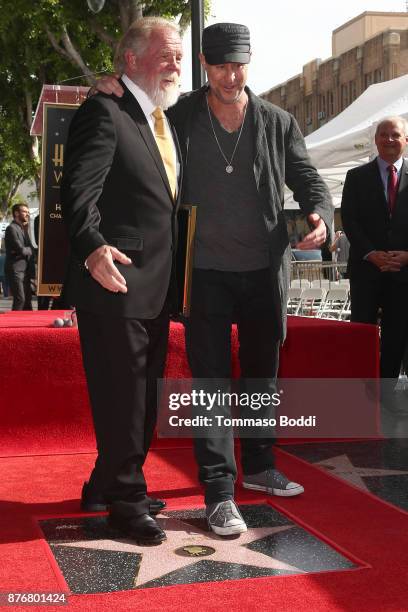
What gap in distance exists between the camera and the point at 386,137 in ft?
23.6

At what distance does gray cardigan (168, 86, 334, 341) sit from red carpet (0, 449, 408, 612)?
2.89 ft

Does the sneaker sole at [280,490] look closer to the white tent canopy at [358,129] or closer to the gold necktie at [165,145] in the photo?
the gold necktie at [165,145]

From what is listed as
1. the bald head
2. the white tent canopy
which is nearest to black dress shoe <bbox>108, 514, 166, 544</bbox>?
the bald head

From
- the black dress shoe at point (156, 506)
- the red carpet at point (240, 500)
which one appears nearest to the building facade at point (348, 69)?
the red carpet at point (240, 500)

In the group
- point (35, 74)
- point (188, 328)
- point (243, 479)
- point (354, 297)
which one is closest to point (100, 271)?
point (188, 328)

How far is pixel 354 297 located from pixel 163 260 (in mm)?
3398

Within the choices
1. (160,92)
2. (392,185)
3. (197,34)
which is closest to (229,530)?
(160,92)

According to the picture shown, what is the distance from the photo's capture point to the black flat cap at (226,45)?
13.5 ft

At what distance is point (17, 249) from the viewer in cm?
1641

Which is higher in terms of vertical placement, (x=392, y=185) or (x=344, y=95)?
(x=344, y=95)

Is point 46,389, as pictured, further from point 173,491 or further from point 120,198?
point 120,198

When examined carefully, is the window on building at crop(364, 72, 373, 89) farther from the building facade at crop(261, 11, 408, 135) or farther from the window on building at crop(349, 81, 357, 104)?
the window on building at crop(349, 81, 357, 104)

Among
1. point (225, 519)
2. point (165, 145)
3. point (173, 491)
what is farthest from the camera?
point (173, 491)

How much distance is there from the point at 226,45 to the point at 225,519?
6.36 feet
